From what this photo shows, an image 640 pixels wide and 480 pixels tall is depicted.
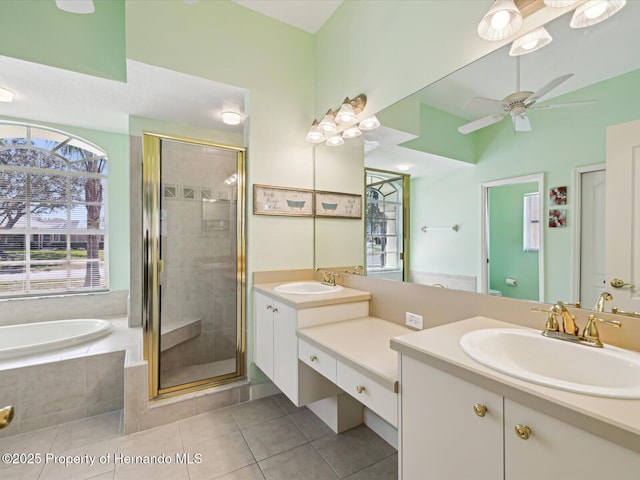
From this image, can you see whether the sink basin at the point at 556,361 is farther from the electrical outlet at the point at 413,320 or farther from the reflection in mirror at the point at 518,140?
the electrical outlet at the point at 413,320

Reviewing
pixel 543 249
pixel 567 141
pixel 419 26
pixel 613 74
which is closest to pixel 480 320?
A: pixel 543 249

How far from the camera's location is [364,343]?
1444mm

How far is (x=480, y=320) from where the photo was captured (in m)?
1.29

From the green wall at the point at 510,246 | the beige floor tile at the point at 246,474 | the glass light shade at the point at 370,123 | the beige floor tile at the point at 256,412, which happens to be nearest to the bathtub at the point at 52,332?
the beige floor tile at the point at 256,412

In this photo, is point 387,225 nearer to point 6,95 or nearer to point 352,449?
point 352,449

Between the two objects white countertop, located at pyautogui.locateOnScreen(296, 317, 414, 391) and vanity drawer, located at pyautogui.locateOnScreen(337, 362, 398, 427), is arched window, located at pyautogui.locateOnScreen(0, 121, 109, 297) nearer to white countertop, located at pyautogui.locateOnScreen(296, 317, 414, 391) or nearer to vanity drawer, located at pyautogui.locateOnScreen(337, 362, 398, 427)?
white countertop, located at pyautogui.locateOnScreen(296, 317, 414, 391)

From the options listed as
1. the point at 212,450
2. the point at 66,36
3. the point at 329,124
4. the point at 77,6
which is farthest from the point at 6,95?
the point at 212,450

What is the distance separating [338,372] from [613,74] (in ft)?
5.12

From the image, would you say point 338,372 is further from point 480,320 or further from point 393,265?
point 393,265

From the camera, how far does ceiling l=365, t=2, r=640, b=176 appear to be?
3.30 feet

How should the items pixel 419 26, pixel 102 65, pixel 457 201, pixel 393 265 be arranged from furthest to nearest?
1. pixel 102 65
2. pixel 393 265
3. pixel 419 26
4. pixel 457 201

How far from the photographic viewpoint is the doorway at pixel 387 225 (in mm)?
A: 1837

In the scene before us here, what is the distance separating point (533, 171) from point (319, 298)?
1246mm

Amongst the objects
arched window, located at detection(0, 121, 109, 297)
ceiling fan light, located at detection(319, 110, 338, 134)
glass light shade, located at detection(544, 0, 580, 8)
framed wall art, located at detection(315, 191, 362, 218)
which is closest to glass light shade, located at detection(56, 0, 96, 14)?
arched window, located at detection(0, 121, 109, 297)
